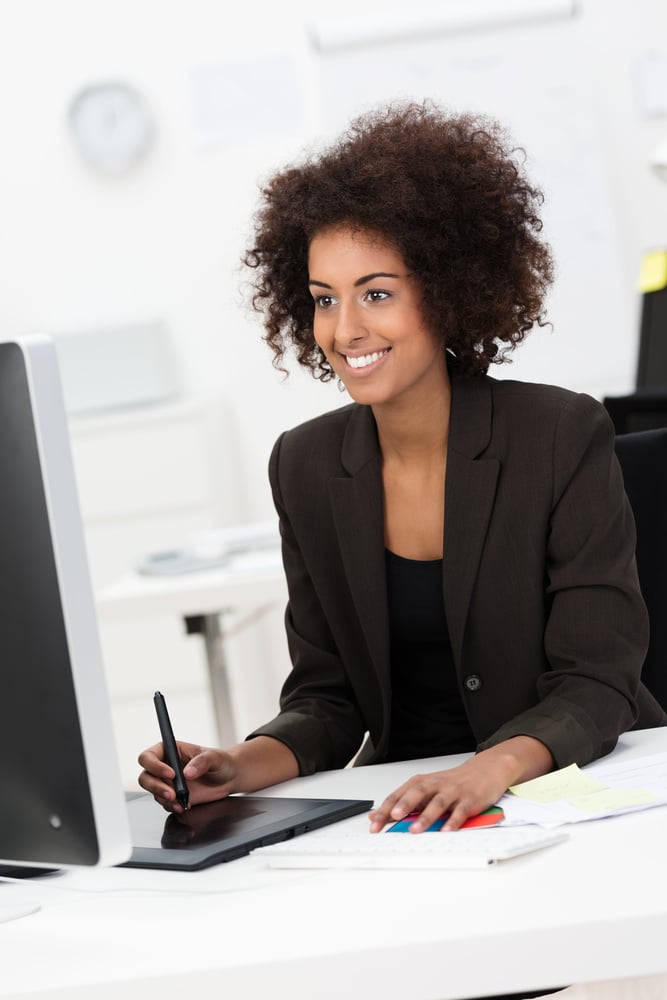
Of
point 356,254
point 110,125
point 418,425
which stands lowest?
point 418,425

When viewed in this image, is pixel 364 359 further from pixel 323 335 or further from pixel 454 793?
pixel 454 793

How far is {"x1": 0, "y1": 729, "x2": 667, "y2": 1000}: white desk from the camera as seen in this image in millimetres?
875

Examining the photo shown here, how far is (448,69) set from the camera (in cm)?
448

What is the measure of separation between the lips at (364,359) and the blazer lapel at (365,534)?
0.12m

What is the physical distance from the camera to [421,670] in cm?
180

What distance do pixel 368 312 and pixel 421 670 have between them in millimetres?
497

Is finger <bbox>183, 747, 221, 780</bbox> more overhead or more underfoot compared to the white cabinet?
more overhead

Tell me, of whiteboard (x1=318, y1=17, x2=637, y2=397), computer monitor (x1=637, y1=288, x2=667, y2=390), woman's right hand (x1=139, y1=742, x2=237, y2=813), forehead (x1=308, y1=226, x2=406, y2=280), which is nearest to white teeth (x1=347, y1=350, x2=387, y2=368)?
forehead (x1=308, y1=226, x2=406, y2=280)

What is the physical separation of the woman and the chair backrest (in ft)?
0.47

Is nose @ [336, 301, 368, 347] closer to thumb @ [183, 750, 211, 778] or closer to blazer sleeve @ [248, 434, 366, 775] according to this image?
blazer sleeve @ [248, 434, 366, 775]

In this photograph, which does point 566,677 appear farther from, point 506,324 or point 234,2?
point 234,2

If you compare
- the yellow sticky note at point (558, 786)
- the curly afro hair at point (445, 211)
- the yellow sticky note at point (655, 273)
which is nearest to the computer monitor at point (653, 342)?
the yellow sticky note at point (655, 273)

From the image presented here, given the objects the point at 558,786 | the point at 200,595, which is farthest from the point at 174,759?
the point at 200,595

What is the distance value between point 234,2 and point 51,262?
1.15 m
